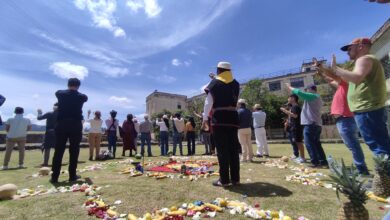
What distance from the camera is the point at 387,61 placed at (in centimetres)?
1952

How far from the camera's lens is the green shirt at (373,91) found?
3.90 meters

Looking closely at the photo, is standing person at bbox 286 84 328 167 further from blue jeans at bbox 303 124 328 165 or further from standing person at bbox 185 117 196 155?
standing person at bbox 185 117 196 155

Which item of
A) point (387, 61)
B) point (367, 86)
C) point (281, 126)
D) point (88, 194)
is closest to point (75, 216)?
point (88, 194)

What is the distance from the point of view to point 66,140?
227 inches

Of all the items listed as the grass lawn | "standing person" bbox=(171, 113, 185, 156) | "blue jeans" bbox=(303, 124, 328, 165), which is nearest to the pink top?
"blue jeans" bbox=(303, 124, 328, 165)

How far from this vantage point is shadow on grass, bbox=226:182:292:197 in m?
4.05

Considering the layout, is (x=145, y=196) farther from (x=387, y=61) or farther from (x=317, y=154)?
(x=387, y=61)

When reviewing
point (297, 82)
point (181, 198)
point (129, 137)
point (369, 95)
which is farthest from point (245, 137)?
point (297, 82)

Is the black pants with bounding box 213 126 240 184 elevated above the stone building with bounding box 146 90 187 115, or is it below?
below

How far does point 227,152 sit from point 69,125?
3.80 metres

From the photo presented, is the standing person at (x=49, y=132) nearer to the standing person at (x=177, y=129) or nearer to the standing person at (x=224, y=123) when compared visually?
the standing person at (x=177, y=129)

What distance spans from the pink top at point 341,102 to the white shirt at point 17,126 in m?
10.6

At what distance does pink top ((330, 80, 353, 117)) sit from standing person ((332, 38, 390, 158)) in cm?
131

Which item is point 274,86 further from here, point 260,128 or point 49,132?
point 49,132
